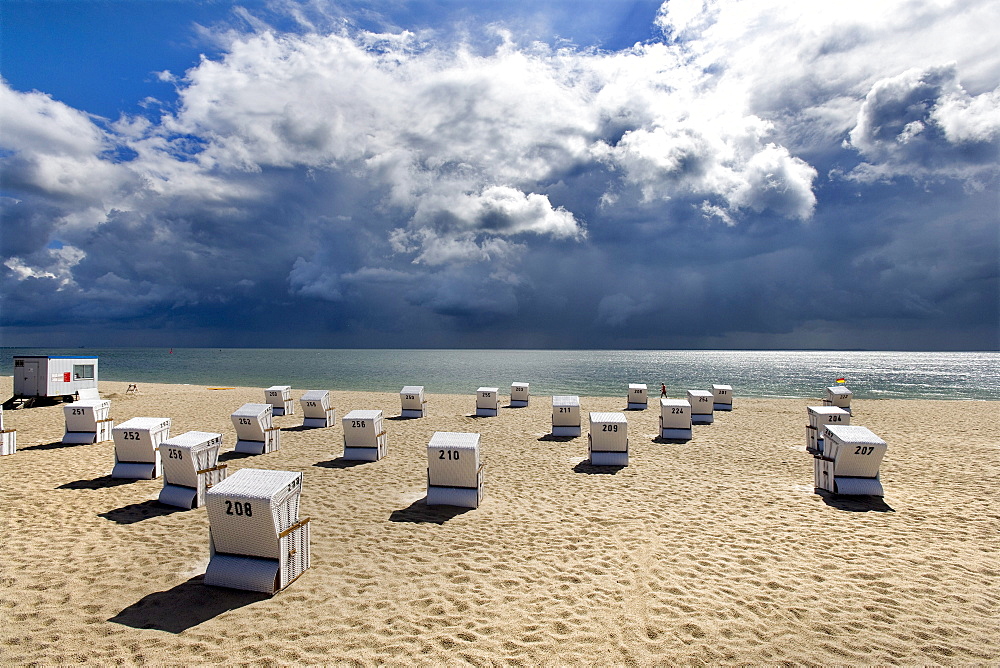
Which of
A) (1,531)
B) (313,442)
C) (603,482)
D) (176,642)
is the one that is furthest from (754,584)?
(313,442)

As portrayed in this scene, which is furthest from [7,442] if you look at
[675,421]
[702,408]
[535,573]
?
[702,408]

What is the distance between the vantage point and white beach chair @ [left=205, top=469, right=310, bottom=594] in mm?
6188

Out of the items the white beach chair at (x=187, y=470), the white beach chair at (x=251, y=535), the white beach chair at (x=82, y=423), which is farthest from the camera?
the white beach chair at (x=82, y=423)

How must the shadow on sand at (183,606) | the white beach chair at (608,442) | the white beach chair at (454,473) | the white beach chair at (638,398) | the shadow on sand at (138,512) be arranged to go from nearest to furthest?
the shadow on sand at (183,606) → the shadow on sand at (138,512) → the white beach chair at (454,473) → the white beach chair at (608,442) → the white beach chair at (638,398)

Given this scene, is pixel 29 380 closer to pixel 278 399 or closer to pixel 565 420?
pixel 278 399

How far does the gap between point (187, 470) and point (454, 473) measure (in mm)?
5176

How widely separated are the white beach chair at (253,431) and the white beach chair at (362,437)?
3153 mm

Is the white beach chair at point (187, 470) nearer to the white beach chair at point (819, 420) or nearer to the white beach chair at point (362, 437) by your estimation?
the white beach chair at point (362, 437)

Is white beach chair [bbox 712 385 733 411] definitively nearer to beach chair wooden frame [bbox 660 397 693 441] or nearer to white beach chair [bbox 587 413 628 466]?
beach chair wooden frame [bbox 660 397 693 441]

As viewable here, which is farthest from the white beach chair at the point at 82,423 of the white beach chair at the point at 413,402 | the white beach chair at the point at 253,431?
the white beach chair at the point at 413,402

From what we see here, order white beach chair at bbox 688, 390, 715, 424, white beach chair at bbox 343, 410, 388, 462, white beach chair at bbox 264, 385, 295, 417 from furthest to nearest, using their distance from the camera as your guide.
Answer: white beach chair at bbox 264, 385, 295, 417 → white beach chair at bbox 688, 390, 715, 424 → white beach chair at bbox 343, 410, 388, 462

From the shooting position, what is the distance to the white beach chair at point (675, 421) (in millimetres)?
17859

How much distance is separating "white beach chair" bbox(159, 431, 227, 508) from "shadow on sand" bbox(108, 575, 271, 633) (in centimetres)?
335

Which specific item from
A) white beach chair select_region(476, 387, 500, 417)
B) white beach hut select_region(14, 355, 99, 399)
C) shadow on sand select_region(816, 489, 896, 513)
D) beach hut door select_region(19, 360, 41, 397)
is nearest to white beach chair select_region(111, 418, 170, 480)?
white beach chair select_region(476, 387, 500, 417)
